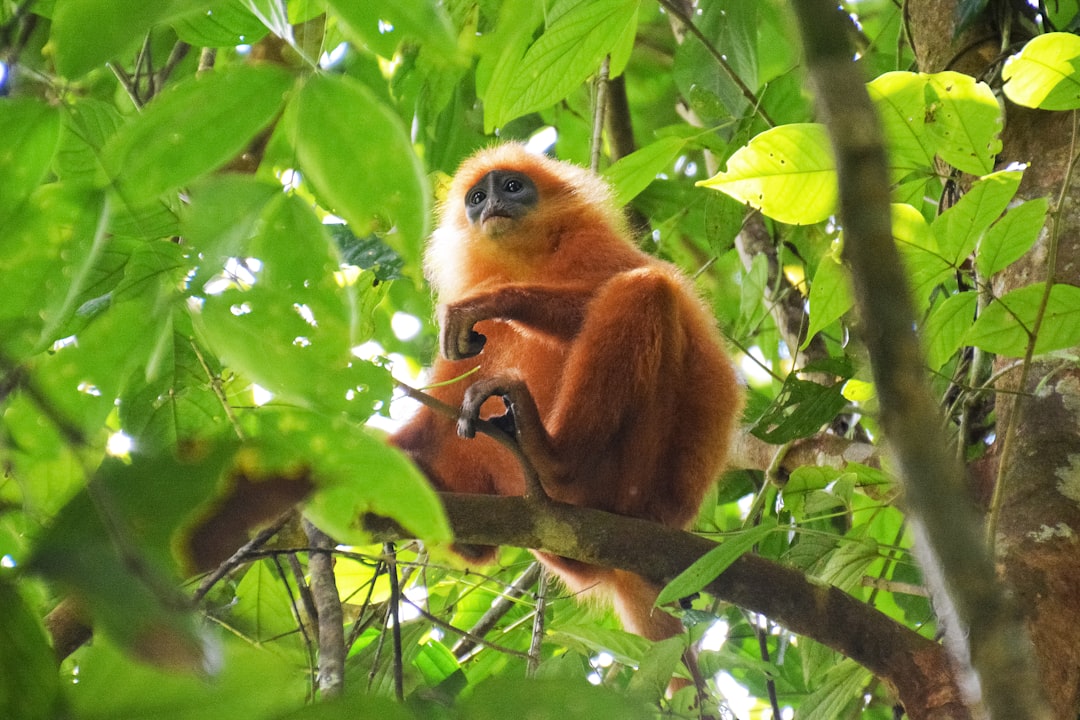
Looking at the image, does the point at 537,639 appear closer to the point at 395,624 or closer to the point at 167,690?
the point at 395,624

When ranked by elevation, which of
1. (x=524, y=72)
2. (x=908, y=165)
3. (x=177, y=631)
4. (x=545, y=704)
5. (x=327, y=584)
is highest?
(x=524, y=72)

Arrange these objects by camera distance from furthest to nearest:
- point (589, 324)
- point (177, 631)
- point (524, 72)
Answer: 1. point (589, 324)
2. point (524, 72)
3. point (177, 631)

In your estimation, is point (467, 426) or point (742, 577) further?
point (467, 426)

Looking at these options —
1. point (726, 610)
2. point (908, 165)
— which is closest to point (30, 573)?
point (908, 165)

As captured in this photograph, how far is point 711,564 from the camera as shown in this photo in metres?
2.23

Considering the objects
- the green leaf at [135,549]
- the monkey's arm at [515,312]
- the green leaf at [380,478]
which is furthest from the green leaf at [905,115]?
the green leaf at [135,549]

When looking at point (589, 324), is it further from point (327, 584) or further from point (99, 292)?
point (99, 292)

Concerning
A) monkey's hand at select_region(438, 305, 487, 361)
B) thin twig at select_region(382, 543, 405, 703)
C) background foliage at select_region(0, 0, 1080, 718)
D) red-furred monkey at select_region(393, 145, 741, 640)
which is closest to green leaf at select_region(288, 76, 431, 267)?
background foliage at select_region(0, 0, 1080, 718)

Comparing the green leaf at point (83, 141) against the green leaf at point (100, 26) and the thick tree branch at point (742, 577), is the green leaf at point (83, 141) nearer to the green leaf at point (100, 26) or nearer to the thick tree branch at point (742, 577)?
the green leaf at point (100, 26)

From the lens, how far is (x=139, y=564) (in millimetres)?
731

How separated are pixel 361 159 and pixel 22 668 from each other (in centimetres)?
56

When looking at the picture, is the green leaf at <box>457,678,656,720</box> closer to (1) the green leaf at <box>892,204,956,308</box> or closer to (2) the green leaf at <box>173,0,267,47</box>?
(2) the green leaf at <box>173,0,267,47</box>

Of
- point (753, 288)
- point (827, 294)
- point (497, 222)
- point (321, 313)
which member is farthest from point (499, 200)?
point (321, 313)

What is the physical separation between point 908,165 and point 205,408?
1768mm
